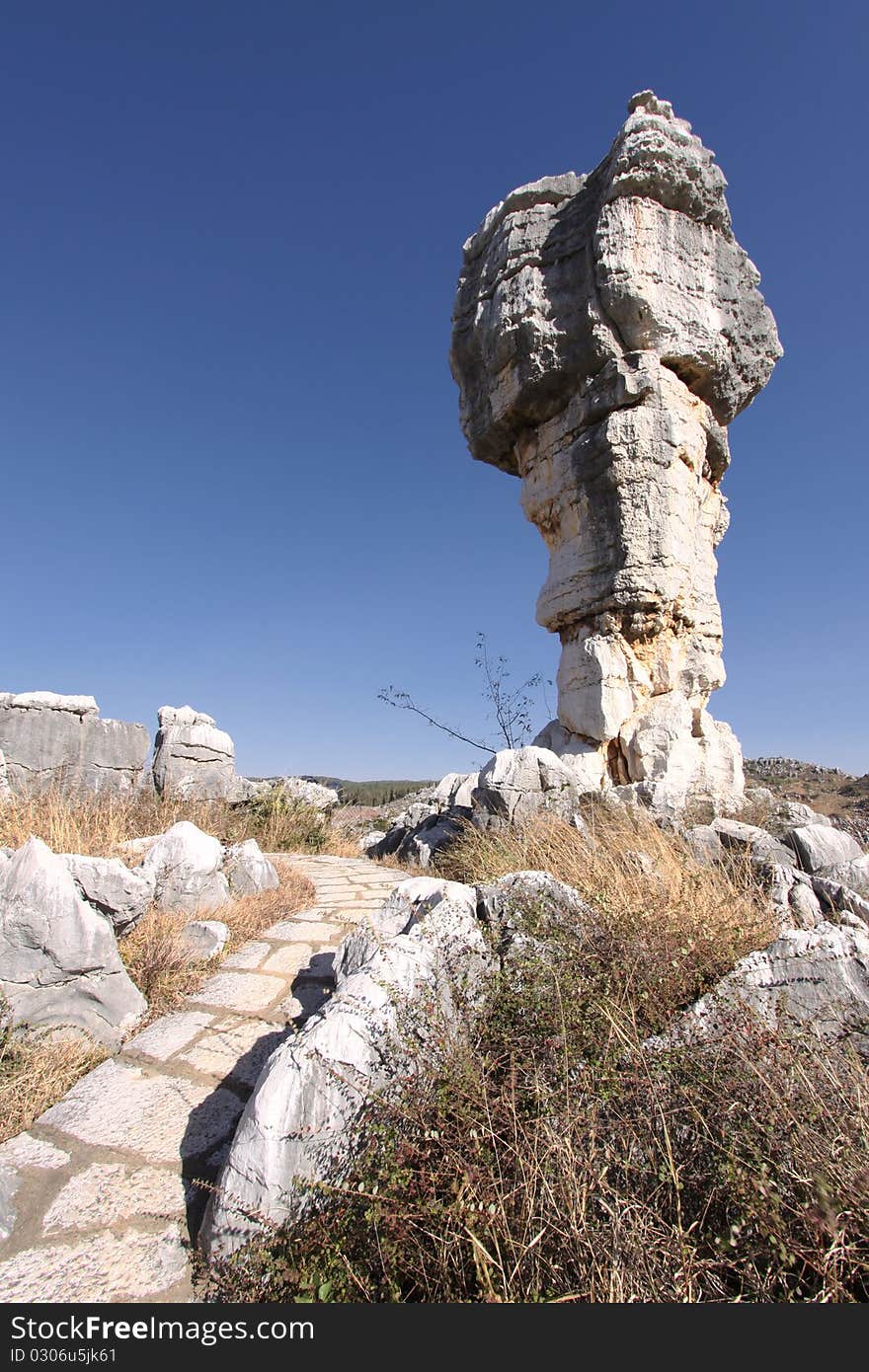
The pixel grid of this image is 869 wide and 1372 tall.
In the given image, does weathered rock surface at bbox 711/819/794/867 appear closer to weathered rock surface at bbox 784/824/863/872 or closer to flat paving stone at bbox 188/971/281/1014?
weathered rock surface at bbox 784/824/863/872

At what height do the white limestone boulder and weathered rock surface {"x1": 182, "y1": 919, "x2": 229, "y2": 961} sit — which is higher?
the white limestone boulder

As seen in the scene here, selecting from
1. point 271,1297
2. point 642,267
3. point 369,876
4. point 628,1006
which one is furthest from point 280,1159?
point 642,267

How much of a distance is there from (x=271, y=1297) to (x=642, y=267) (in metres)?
10.3

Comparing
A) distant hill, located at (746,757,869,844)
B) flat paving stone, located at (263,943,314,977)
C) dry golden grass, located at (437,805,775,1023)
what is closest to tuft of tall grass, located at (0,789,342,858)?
flat paving stone, located at (263,943,314,977)

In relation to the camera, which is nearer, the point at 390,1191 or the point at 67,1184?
the point at 390,1191

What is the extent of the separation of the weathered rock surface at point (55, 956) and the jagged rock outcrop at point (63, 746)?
143 inches

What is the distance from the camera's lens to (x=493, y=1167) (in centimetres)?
158

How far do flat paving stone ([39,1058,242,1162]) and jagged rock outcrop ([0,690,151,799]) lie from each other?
4.33 metres

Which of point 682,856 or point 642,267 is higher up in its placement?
point 642,267

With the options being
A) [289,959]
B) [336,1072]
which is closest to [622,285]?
[289,959]

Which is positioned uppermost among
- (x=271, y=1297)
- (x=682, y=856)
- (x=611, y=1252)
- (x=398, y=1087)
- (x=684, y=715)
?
(x=684, y=715)

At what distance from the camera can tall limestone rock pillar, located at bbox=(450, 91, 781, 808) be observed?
25.6ft

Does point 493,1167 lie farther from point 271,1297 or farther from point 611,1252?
point 271,1297

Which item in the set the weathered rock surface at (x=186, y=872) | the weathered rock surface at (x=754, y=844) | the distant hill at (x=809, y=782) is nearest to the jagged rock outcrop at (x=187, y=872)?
the weathered rock surface at (x=186, y=872)
